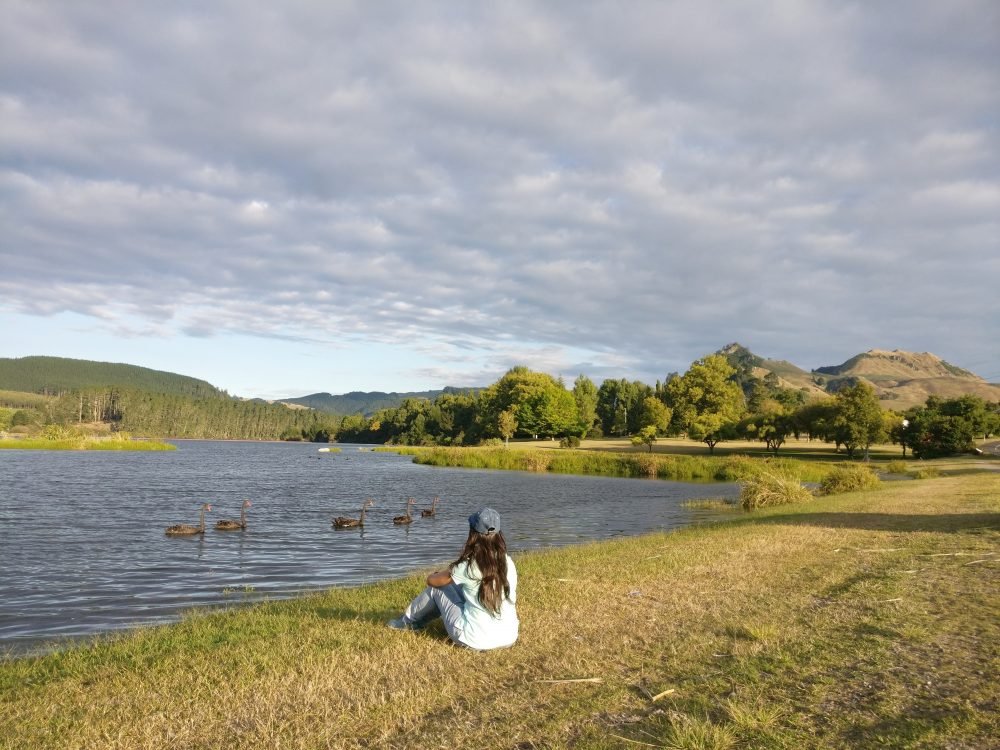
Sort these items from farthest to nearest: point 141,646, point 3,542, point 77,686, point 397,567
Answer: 1. point 3,542
2. point 397,567
3. point 141,646
4. point 77,686

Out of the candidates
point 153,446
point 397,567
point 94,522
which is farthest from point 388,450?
point 397,567

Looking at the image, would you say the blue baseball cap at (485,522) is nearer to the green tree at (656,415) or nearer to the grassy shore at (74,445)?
the green tree at (656,415)

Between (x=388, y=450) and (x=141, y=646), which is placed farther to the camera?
(x=388, y=450)

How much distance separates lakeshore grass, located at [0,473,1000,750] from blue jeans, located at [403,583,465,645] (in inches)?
7.2

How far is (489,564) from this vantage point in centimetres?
717

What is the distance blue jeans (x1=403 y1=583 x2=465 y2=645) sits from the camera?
727 cm

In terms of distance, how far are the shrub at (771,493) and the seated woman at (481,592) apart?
74.7ft

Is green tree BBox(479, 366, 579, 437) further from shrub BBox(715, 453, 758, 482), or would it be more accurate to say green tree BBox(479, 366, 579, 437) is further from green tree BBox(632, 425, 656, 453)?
shrub BBox(715, 453, 758, 482)

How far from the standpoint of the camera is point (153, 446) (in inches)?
3944

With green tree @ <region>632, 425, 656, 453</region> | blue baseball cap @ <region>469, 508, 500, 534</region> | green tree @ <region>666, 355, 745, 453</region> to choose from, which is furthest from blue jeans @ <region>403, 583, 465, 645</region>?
green tree @ <region>666, 355, 745, 453</region>

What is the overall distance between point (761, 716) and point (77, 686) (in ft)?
20.1

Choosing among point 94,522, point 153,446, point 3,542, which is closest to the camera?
point 3,542

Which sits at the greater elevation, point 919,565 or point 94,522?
point 919,565

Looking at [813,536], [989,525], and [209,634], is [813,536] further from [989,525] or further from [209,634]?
[209,634]
